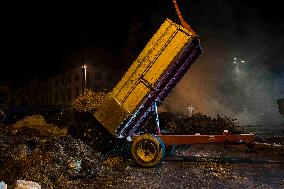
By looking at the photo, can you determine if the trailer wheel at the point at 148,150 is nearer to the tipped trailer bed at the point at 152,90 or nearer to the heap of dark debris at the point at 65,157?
the tipped trailer bed at the point at 152,90

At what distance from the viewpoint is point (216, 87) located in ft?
93.9

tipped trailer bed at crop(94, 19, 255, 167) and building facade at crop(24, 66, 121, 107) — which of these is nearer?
tipped trailer bed at crop(94, 19, 255, 167)

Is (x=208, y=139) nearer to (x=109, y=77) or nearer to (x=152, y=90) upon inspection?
(x=152, y=90)

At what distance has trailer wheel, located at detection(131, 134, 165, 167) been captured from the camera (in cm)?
725

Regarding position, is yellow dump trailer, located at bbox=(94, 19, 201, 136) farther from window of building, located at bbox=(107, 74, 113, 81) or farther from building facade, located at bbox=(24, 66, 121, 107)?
window of building, located at bbox=(107, 74, 113, 81)

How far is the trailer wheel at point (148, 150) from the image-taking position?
725 cm

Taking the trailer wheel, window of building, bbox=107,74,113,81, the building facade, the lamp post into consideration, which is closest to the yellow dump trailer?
the trailer wheel

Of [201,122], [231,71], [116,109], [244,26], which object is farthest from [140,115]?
[231,71]

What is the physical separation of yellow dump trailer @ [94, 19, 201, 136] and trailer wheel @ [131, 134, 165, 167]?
1.93ft

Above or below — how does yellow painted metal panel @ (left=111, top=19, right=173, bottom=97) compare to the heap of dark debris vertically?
above

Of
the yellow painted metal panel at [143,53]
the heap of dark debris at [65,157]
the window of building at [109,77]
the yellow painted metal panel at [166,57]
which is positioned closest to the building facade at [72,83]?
the window of building at [109,77]

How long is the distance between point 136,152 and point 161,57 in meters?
2.55

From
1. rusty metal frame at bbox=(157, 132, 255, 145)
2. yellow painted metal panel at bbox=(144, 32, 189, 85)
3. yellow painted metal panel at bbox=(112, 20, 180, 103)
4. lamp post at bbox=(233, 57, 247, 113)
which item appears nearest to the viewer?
yellow painted metal panel at bbox=(144, 32, 189, 85)

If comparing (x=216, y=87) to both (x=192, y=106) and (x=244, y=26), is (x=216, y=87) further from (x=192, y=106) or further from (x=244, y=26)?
(x=244, y=26)
